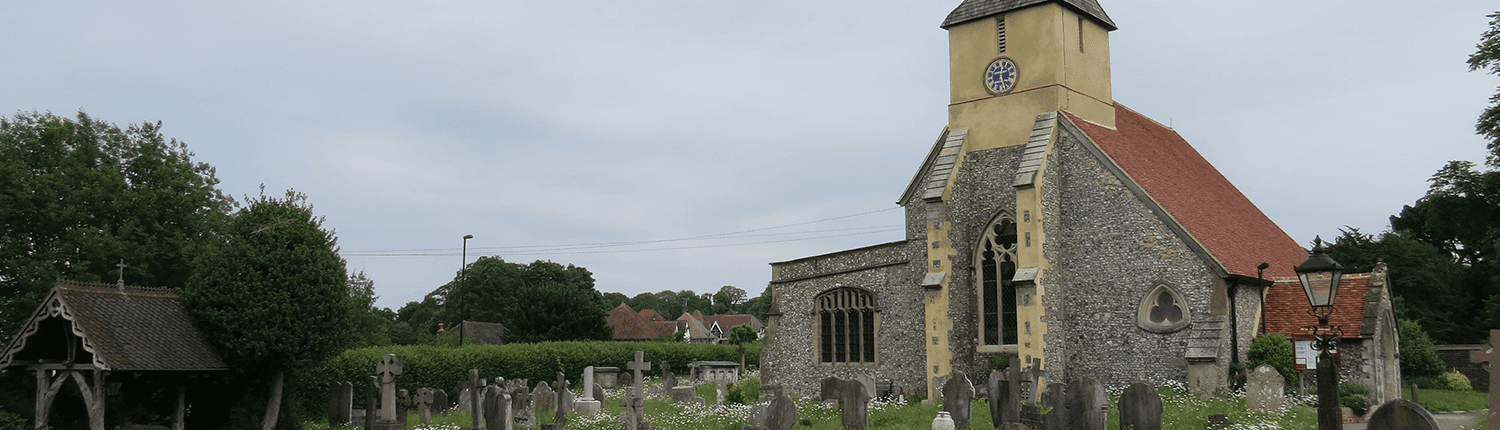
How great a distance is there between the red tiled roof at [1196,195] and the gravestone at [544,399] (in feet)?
45.6

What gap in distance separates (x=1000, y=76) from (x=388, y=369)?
1549cm

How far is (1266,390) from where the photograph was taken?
18.0 m

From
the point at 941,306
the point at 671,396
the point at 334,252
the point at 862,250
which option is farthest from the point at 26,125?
the point at 941,306

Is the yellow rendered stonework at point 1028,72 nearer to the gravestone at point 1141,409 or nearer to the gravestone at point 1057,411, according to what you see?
the gravestone at point 1057,411

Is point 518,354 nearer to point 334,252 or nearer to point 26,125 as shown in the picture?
point 334,252

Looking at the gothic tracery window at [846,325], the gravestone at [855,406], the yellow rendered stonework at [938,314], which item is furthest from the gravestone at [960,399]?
the gothic tracery window at [846,325]

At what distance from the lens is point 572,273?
66500 mm

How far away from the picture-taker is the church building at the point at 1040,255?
72.7 ft

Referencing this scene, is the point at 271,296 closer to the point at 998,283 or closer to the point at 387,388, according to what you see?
the point at 387,388

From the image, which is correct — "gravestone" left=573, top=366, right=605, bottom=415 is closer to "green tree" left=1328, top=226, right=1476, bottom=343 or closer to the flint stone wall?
the flint stone wall

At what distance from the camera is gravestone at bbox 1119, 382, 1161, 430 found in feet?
49.1

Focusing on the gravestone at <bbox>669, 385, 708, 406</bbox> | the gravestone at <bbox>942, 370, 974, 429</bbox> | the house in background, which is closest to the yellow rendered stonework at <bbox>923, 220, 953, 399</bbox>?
the gravestone at <bbox>669, 385, 708, 406</bbox>

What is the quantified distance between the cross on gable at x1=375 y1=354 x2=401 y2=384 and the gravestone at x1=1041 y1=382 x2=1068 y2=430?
1131 cm

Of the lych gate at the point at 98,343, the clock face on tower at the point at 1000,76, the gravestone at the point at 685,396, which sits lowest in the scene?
the gravestone at the point at 685,396
